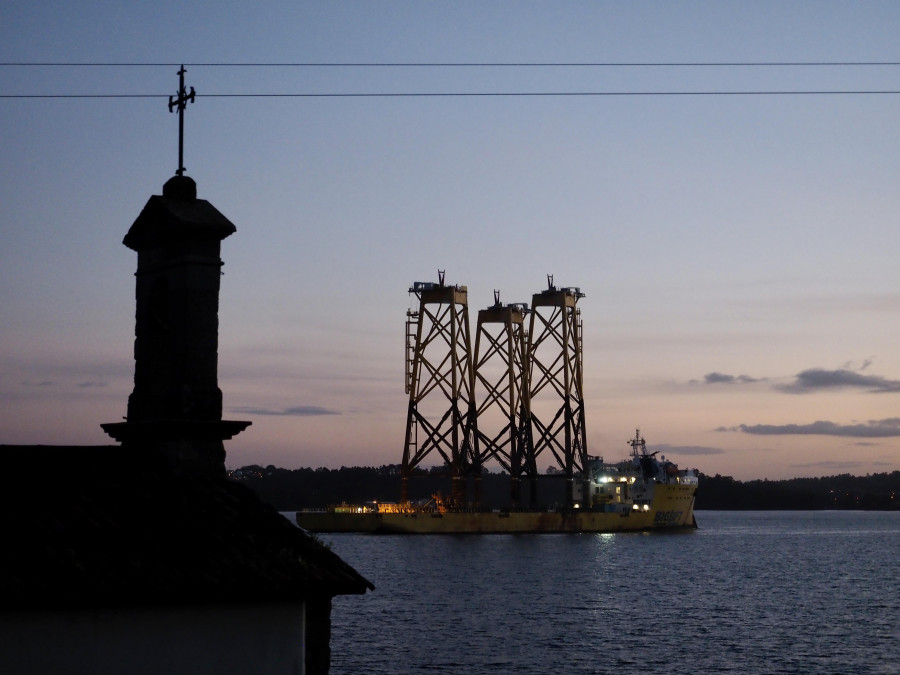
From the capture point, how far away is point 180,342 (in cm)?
1253

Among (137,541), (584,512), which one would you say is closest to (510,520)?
(584,512)

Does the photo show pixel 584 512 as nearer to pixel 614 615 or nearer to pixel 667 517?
pixel 667 517

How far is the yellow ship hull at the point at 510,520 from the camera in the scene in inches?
4188

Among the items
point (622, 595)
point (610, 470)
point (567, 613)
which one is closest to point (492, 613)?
point (567, 613)

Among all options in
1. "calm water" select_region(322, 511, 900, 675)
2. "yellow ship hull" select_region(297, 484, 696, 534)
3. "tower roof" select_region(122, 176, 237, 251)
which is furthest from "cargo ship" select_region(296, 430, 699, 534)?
"tower roof" select_region(122, 176, 237, 251)

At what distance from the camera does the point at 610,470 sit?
373 ft

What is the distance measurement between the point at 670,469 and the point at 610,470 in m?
6.02

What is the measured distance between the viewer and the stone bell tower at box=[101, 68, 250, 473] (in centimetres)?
1219

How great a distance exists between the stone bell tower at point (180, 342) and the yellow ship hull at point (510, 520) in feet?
308

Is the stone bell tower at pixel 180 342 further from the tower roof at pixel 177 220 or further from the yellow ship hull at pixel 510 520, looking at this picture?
the yellow ship hull at pixel 510 520

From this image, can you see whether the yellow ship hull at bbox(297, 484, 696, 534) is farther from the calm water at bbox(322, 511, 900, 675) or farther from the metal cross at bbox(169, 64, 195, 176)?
the metal cross at bbox(169, 64, 195, 176)

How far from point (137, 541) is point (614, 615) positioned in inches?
1491

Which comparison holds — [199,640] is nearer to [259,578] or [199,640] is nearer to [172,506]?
[259,578]

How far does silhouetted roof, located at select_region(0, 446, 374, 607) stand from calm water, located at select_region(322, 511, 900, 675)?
20229mm
